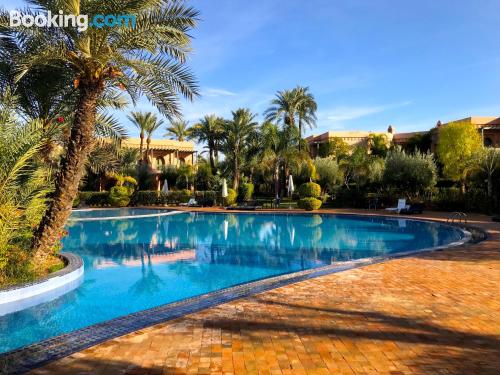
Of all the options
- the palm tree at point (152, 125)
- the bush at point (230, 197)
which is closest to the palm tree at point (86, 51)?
the bush at point (230, 197)

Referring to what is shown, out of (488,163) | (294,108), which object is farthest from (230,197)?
(488,163)

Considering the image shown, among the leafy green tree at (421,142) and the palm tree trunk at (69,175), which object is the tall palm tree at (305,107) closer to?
the leafy green tree at (421,142)

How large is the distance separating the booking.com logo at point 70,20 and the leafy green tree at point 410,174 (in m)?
23.8

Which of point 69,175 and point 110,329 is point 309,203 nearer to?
point 69,175

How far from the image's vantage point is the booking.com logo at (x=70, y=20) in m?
7.39

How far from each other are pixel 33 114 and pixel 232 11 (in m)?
7.84

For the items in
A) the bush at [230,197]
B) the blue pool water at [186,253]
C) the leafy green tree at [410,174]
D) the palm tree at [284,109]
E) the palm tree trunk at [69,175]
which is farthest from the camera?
the palm tree at [284,109]

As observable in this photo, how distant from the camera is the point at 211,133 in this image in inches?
1444

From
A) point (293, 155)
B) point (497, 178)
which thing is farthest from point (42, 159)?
point (497, 178)

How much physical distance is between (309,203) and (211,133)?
49.9ft

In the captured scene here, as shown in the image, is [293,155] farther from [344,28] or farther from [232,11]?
[232,11]

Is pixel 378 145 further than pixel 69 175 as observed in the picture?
Yes

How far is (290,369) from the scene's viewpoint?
344 cm

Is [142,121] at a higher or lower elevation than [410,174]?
higher
